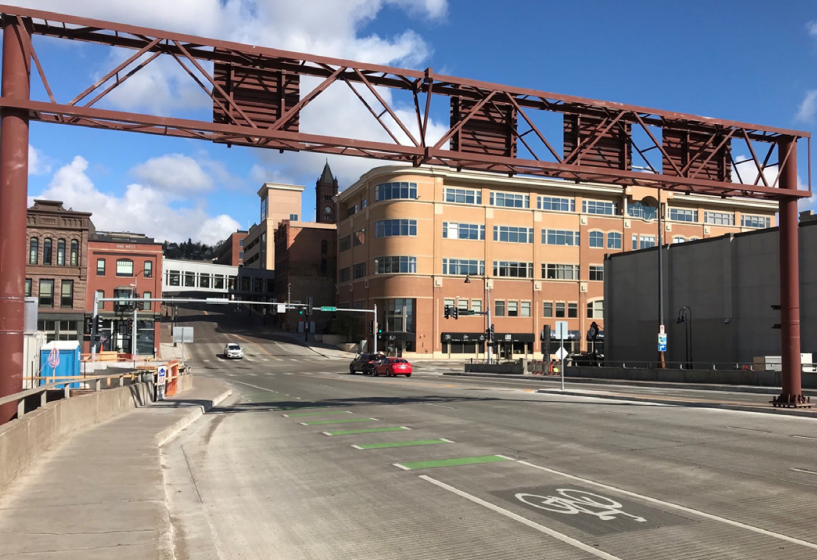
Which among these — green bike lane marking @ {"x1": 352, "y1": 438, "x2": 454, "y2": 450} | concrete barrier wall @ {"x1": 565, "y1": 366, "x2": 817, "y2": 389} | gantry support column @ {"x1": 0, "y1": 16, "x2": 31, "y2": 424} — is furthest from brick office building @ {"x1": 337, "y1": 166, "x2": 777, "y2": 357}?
gantry support column @ {"x1": 0, "y1": 16, "x2": 31, "y2": 424}

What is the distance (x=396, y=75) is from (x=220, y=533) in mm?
14134

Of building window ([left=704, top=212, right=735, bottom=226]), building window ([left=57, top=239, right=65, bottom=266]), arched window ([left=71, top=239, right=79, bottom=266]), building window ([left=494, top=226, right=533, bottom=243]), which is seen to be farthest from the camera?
building window ([left=704, top=212, right=735, bottom=226])

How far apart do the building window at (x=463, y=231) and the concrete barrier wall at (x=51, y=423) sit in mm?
66330

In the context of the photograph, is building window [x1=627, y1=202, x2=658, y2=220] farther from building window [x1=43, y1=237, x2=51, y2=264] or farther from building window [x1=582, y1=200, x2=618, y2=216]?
Result: building window [x1=43, y1=237, x2=51, y2=264]

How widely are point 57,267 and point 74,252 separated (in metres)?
2.27

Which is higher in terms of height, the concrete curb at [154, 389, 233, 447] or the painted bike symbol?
the painted bike symbol

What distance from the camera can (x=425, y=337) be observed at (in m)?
85.3

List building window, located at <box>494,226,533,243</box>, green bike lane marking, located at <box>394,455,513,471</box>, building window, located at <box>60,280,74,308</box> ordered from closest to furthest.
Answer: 1. green bike lane marking, located at <box>394,455,513,471</box>
2. building window, located at <box>60,280,74,308</box>
3. building window, located at <box>494,226,533,243</box>

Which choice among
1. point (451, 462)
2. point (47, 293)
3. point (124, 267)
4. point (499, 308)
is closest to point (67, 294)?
point (47, 293)

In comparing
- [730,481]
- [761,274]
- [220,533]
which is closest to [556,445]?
[730,481]

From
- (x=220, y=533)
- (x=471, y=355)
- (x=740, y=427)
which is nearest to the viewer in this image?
(x=220, y=533)

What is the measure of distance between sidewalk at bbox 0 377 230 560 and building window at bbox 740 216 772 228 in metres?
107

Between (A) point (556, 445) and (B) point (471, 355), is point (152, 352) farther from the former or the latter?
(A) point (556, 445)

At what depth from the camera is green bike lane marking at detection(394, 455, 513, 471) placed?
40.3 feet
